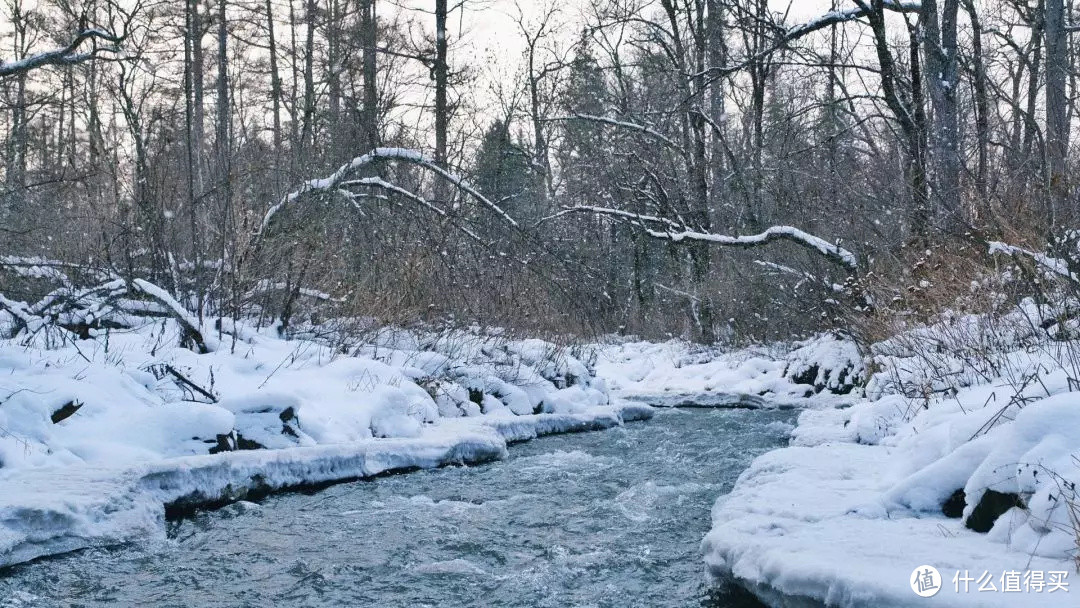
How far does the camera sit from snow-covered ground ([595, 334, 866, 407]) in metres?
12.6

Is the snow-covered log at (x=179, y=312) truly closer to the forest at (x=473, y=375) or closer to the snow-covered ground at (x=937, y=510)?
the forest at (x=473, y=375)

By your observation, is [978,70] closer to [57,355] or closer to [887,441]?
[887,441]

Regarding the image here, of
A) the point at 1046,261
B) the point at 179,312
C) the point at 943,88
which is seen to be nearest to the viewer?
the point at 1046,261

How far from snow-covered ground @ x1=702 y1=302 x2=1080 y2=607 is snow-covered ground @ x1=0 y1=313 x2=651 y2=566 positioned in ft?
10.7

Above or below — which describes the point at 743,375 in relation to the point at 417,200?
below

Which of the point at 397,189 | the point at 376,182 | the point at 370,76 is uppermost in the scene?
the point at 370,76

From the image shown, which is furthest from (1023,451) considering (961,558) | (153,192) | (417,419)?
(153,192)

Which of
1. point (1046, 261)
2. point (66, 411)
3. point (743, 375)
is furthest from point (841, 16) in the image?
point (66, 411)

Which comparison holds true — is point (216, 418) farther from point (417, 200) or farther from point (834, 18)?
point (834, 18)

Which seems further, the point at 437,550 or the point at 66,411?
the point at 66,411

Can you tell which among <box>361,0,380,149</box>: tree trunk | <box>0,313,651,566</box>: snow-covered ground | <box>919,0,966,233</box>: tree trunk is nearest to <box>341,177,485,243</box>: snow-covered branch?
<box>361,0,380,149</box>: tree trunk

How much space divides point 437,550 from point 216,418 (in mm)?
2536

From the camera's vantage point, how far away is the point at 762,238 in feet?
44.0

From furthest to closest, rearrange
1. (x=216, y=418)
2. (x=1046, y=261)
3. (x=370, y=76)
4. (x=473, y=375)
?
(x=370, y=76)
(x=473, y=375)
(x=216, y=418)
(x=1046, y=261)
